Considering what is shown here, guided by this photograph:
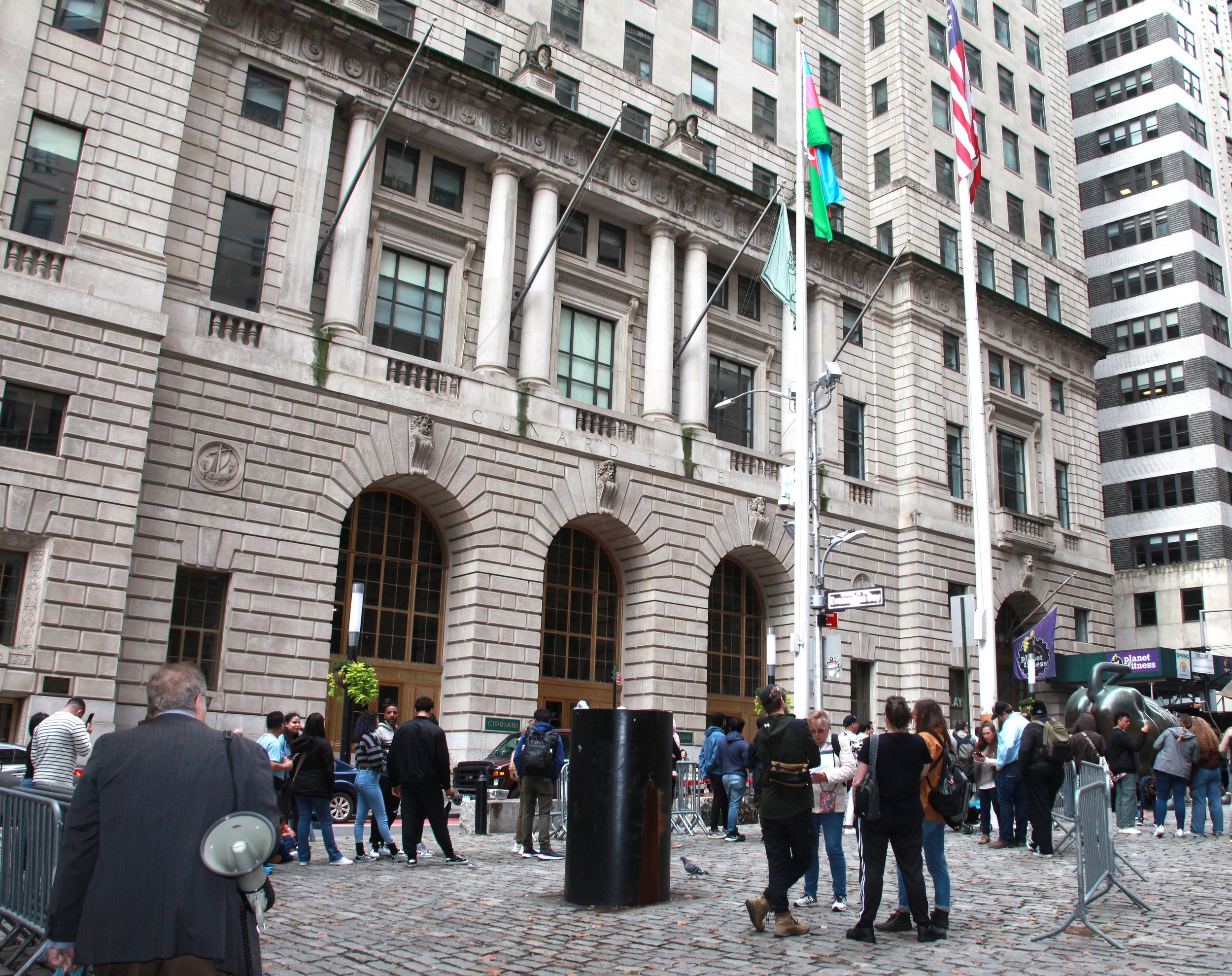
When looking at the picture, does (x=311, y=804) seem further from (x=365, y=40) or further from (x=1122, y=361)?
(x=1122, y=361)

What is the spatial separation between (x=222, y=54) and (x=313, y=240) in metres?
4.66

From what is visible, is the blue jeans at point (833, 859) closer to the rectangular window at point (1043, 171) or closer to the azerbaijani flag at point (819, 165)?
the azerbaijani flag at point (819, 165)

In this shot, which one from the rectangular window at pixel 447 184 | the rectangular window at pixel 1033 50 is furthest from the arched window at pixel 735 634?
the rectangular window at pixel 1033 50

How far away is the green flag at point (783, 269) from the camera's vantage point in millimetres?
25359

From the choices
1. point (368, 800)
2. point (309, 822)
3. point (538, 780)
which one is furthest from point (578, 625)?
point (309, 822)

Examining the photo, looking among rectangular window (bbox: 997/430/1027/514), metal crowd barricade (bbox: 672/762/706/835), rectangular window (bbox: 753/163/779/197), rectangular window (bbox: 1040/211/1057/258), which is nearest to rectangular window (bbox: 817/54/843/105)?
rectangular window (bbox: 753/163/779/197)

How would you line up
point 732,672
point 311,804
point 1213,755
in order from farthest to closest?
point 732,672 < point 1213,755 < point 311,804

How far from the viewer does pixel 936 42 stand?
43.1m

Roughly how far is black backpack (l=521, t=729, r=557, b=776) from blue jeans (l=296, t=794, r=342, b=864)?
265 cm

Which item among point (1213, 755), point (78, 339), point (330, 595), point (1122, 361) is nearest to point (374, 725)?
point (330, 595)

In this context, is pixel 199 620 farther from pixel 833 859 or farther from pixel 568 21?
pixel 568 21

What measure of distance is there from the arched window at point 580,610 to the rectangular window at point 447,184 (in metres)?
9.40

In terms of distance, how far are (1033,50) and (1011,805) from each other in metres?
41.8

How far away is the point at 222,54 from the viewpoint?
24.9 meters
